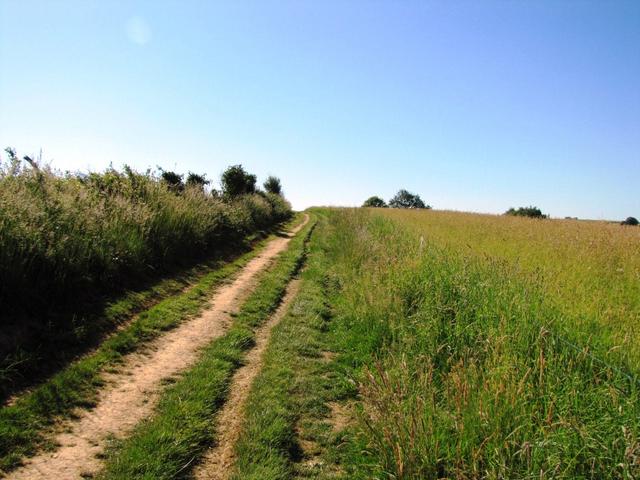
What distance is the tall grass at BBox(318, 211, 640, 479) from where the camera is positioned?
103 inches

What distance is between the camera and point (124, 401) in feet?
13.4

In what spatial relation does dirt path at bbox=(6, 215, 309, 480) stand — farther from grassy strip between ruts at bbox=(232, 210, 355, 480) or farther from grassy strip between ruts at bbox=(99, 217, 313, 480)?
grassy strip between ruts at bbox=(232, 210, 355, 480)

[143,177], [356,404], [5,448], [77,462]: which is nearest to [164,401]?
[77,462]

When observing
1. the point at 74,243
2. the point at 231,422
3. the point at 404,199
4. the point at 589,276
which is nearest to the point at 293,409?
the point at 231,422

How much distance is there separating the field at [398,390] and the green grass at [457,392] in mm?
20

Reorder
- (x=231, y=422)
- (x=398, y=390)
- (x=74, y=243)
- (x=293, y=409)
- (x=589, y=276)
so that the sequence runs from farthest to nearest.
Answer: (x=74, y=243), (x=589, y=276), (x=293, y=409), (x=231, y=422), (x=398, y=390)

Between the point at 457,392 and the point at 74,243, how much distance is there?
7.22 m

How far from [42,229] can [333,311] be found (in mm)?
5678

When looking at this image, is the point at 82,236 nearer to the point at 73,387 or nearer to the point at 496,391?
the point at 73,387

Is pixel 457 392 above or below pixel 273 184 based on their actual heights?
below

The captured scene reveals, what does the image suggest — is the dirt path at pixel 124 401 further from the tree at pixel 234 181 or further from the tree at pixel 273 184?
the tree at pixel 273 184

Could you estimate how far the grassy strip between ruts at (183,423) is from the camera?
312 centimetres

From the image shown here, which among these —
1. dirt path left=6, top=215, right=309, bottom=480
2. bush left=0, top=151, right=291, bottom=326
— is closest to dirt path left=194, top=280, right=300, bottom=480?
dirt path left=6, top=215, right=309, bottom=480

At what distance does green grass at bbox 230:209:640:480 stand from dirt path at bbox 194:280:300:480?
0.43ft
